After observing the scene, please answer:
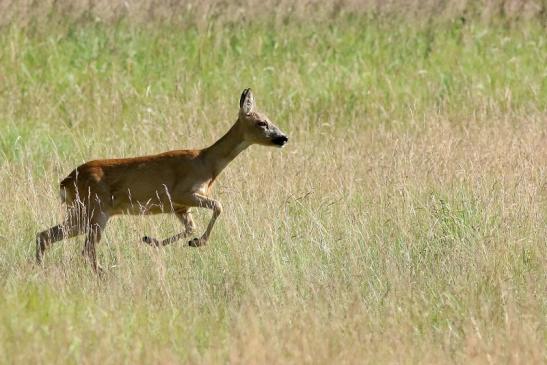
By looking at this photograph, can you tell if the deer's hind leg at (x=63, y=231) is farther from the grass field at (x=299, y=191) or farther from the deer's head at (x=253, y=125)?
the deer's head at (x=253, y=125)

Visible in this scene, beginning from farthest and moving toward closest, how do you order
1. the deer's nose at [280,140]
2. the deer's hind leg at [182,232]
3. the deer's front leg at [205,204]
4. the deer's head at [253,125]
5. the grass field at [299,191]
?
the deer's head at [253,125] → the deer's nose at [280,140] → the deer's front leg at [205,204] → the deer's hind leg at [182,232] → the grass field at [299,191]

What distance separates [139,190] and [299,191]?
148 centimetres

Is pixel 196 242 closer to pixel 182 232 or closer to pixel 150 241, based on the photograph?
pixel 150 241

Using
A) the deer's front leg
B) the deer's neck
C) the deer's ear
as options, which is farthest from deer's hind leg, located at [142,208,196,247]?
the deer's ear

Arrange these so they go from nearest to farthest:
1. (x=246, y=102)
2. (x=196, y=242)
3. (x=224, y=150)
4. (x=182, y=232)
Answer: (x=196, y=242) → (x=182, y=232) → (x=224, y=150) → (x=246, y=102)

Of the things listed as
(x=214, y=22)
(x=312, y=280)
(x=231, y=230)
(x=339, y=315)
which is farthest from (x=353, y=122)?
(x=339, y=315)

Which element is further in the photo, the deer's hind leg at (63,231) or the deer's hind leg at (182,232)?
the deer's hind leg at (63,231)

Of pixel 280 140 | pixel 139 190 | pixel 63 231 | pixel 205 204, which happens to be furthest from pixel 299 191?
pixel 63 231

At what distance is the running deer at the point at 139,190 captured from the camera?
898 cm

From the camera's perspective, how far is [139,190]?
9.29m

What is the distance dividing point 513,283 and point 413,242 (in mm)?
952

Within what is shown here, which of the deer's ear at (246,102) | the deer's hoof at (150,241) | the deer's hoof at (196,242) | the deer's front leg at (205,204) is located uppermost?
the deer's ear at (246,102)

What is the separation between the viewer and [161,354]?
6.35 m

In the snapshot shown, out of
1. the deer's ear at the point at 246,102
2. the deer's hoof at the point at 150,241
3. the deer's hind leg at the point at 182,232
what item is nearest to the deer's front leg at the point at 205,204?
the deer's hind leg at the point at 182,232
